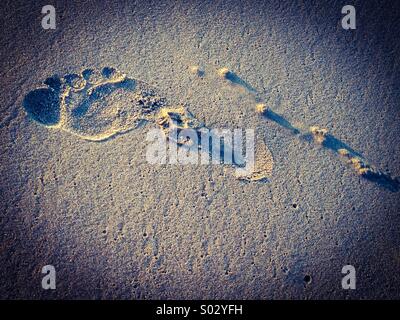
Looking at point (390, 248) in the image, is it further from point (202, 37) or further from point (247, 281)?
point (202, 37)

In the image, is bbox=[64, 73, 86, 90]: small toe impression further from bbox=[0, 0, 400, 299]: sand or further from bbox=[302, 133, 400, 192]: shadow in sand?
bbox=[302, 133, 400, 192]: shadow in sand

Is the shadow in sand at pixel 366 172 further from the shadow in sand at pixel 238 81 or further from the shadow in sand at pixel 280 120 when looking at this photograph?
the shadow in sand at pixel 238 81

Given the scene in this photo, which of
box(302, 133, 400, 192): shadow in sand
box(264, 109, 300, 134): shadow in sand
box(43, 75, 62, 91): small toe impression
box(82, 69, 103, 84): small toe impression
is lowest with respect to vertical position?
box(302, 133, 400, 192): shadow in sand

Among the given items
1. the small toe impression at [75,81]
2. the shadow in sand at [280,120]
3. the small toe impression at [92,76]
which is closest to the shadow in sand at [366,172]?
the shadow in sand at [280,120]

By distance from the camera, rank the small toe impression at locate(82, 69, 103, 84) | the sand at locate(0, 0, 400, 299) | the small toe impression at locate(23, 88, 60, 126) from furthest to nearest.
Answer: the small toe impression at locate(82, 69, 103, 84) → the small toe impression at locate(23, 88, 60, 126) → the sand at locate(0, 0, 400, 299)

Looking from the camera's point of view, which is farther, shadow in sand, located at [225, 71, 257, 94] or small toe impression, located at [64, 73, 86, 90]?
shadow in sand, located at [225, 71, 257, 94]

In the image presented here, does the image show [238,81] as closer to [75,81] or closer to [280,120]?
[280,120]

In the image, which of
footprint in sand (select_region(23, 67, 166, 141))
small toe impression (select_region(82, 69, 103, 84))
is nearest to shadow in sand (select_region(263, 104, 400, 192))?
footprint in sand (select_region(23, 67, 166, 141))
